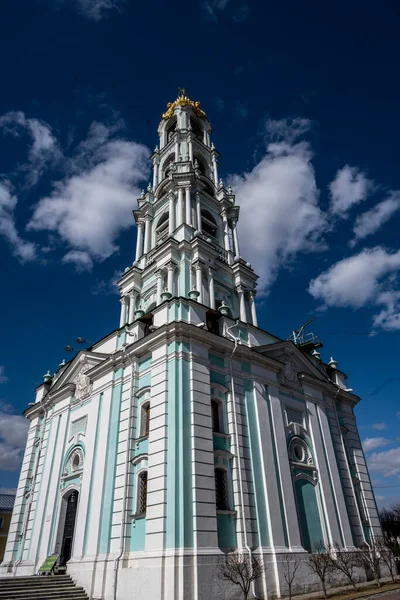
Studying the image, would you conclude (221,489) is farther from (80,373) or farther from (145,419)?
(80,373)

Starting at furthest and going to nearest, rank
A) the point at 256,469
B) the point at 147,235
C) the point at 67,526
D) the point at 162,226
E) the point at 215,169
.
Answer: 1. the point at 215,169
2. the point at 162,226
3. the point at 147,235
4. the point at 67,526
5. the point at 256,469

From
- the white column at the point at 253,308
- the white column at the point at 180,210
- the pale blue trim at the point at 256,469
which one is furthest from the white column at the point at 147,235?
the pale blue trim at the point at 256,469

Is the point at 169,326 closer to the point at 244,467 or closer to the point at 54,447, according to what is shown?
the point at 244,467

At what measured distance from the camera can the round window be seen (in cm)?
2231

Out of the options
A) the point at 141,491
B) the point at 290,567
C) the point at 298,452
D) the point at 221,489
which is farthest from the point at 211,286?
the point at 290,567

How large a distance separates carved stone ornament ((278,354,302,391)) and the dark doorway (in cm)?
1262

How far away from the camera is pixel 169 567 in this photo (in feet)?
47.8

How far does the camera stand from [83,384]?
2458cm

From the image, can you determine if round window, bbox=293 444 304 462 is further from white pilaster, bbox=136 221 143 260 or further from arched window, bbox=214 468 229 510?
white pilaster, bbox=136 221 143 260

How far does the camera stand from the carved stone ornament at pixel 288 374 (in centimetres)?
2391

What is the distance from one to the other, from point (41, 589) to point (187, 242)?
18886 mm

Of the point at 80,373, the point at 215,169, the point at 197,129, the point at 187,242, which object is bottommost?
the point at 80,373

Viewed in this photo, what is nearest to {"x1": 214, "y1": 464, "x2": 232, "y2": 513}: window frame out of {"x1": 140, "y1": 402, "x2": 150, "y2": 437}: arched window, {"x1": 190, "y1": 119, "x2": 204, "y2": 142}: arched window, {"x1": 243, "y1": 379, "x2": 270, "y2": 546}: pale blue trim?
{"x1": 243, "y1": 379, "x2": 270, "y2": 546}: pale blue trim

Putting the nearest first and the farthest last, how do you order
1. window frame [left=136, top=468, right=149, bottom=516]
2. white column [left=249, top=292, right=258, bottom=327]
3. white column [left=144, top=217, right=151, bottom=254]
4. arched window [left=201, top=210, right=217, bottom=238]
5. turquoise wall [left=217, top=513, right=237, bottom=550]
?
turquoise wall [left=217, top=513, right=237, bottom=550] → window frame [left=136, top=468, right=149, bottom=516] → white column [left=249, top=292, right=258, bottom=327] → white column [left=144, top=217, right=151, bottom=254] → arched window [left=201, top=210, right=217, bottom=238]
